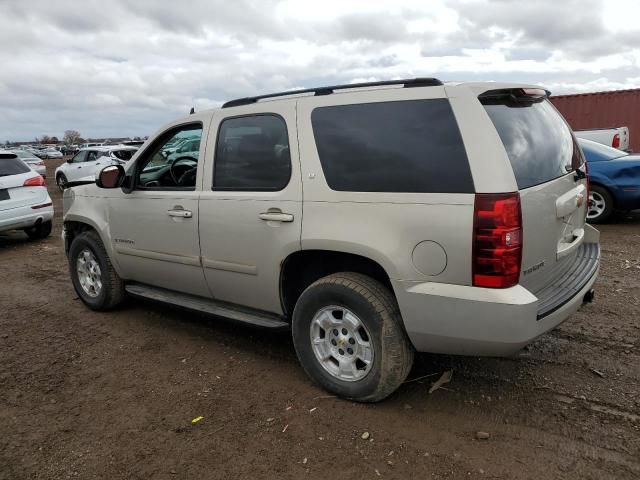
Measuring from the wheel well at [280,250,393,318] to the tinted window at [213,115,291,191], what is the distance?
1.64 feet

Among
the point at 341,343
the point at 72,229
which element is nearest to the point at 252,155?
the point at 341,343

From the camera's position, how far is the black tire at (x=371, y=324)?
286 cm

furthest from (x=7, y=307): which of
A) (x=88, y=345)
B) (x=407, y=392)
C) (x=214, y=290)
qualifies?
(x=407, y=392)

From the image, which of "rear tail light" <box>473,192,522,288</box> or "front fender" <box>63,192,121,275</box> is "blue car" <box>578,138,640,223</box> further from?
"front fender" <box>63,192,121,275</box>

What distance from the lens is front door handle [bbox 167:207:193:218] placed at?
378cm

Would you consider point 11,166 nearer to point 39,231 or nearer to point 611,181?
point 39,231

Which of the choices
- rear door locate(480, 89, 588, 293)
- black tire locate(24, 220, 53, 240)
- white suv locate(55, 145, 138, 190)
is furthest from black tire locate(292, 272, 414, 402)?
white suv locate(55, 145, 138, 190)

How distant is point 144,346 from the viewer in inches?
165

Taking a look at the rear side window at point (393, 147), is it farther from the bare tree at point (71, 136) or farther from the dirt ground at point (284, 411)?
the bare tree at point (71, 136)

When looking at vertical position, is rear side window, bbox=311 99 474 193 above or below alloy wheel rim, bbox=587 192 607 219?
above

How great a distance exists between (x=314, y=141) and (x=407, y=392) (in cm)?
172

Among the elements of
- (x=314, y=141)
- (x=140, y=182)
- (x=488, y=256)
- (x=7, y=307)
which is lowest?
(x=7, y=307)

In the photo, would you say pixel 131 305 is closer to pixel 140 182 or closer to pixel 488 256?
pixel 140 182

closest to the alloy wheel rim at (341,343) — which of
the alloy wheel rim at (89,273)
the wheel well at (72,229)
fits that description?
the alloy wheel rim at (89,273)
